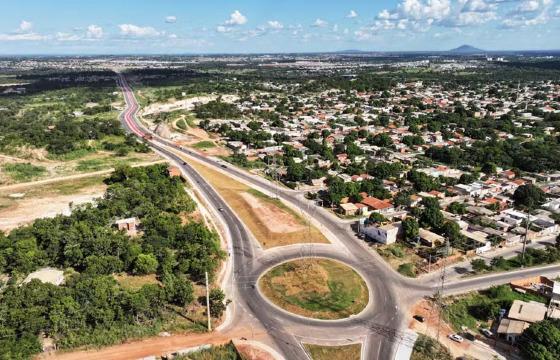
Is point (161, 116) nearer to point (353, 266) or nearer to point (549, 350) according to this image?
point (353, 266)

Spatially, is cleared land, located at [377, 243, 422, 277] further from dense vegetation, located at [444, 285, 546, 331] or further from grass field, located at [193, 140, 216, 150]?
grass field, located at [193, 140, 216, 150]

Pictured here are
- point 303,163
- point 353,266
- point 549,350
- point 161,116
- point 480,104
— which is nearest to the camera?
point 549,350

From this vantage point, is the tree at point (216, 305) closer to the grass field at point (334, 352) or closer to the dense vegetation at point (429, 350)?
the grass field at point (334, 352)

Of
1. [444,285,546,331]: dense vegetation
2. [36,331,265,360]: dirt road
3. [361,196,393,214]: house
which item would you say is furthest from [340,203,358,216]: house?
[36,331,265,360]: dirt road

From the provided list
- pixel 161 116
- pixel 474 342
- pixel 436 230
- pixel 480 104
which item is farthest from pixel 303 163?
pixel 480 104

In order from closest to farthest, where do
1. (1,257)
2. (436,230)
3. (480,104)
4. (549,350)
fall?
1. (549,350)
2. (1,257)
3. (436,230)
4. (480,104)

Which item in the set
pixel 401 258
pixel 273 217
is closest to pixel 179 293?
pixel 273 217
